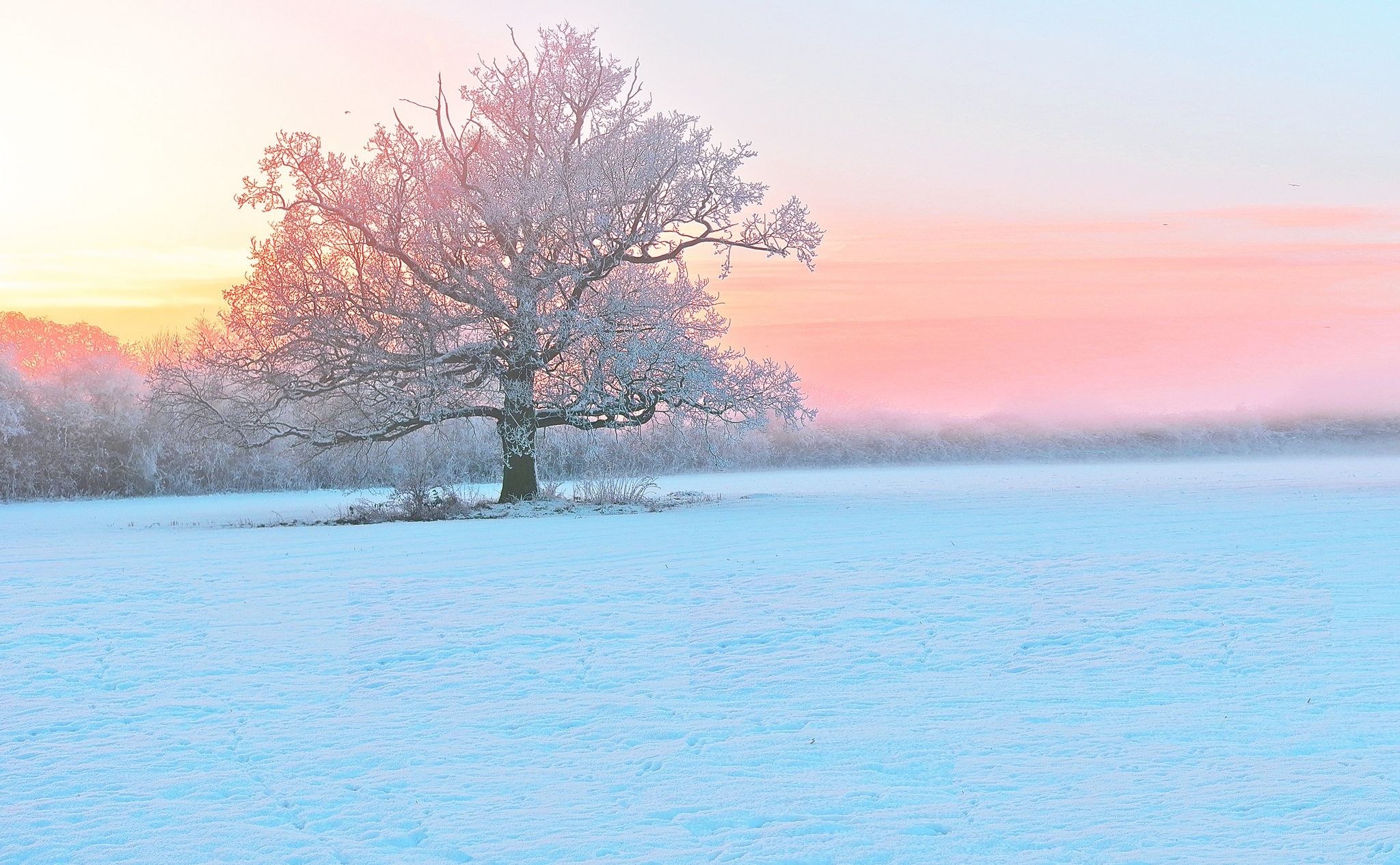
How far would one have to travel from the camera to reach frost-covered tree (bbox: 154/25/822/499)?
24.9 metres

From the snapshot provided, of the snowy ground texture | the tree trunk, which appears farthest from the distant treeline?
the snowy ground texture

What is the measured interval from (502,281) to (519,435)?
359 cm

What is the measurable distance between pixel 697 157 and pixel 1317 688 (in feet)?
67.2

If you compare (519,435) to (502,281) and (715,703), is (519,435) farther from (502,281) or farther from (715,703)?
(715,703)

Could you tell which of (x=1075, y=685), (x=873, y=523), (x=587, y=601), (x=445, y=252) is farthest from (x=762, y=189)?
(x=1075, y=685)

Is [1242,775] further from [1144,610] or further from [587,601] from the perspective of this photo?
[587,601]

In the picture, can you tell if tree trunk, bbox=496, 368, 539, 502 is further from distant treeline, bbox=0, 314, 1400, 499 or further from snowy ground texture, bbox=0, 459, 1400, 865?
snowy ground texture, bbox=0, 459, 1400, 865

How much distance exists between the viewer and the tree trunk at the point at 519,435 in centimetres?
2603

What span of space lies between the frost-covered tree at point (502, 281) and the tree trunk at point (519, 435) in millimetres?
75

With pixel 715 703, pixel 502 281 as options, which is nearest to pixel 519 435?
pixel 502 281

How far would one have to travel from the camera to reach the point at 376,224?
2516 centimetres

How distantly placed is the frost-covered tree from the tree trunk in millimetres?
75

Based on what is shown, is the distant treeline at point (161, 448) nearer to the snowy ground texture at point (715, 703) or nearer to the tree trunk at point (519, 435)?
the tree trunk at point (519, 435)

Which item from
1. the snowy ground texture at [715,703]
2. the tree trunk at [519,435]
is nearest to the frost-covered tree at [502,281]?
the tree trunk at [519,435]
